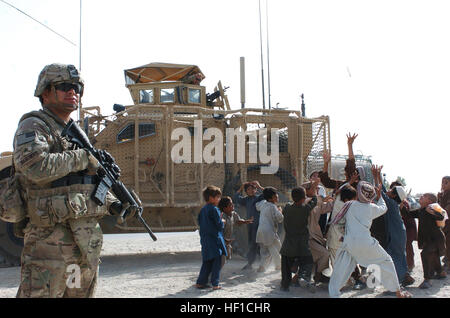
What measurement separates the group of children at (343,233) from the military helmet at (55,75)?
3267 millimetres

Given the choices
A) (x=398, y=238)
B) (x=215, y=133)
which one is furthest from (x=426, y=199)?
(x=215, y=133)

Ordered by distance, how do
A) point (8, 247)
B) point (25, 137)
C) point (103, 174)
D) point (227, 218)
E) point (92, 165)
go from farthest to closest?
1. point (8, 247)
2. point (227, 218)
3. point (103, 174)
4. point (92, 165)
5. point (25, 137)

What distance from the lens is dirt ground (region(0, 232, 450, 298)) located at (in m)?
5.83

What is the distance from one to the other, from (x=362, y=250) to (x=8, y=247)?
6.18 meters

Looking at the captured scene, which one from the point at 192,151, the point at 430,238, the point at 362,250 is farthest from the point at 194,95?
the point at 362,250

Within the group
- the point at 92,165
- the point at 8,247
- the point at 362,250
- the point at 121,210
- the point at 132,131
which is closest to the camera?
the point at 92,165

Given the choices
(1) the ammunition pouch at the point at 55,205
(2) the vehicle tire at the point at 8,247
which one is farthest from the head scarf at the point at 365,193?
(2) the vehicle tire at the point at 8,247

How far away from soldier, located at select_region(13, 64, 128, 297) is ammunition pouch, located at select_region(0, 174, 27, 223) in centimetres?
4

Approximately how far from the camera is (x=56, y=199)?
9.74 feet

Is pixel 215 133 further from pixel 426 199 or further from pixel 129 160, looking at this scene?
pixel 426 199

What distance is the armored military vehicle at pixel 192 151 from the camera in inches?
329

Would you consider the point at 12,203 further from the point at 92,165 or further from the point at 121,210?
the point at 121,210

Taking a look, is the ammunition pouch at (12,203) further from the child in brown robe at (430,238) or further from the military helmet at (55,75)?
the child in brown robe at (430,238)
